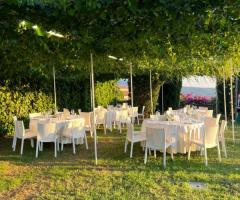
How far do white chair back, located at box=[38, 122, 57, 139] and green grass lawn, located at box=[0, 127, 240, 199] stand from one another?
0.50m

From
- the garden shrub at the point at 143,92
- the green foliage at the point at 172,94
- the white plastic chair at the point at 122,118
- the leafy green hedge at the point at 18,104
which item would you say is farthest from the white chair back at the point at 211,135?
the green foliage at the point at 172,94

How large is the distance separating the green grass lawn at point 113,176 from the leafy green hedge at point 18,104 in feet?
7.71

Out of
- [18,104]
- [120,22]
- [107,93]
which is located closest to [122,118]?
[18,104]

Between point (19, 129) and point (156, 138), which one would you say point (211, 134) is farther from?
point (19, 129)

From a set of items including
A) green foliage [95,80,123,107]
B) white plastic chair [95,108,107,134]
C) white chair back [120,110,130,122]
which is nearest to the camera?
white plastic chair [95,108,107,134]

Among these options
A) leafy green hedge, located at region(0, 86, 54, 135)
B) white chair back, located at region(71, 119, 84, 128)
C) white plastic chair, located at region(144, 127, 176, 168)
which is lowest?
white plastic chair, located at region(144, 127, 176, 168)

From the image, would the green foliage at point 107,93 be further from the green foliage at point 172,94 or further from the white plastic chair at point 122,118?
the white plastic chair at point 122,118

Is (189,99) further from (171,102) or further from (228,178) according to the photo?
(228,178)

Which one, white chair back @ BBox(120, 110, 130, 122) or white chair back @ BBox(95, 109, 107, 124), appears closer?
white chair back @ BBox(95, 109, 107, 124)

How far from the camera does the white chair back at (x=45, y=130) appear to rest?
821cm

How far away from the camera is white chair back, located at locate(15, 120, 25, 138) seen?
28.3 ft

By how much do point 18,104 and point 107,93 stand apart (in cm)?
761

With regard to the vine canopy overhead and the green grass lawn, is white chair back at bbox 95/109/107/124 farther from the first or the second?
the vine canopy overhead

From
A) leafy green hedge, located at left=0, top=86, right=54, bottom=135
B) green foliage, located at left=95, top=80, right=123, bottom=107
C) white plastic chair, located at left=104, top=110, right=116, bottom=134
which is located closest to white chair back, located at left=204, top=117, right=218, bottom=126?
white plastic chair, located at left=104, top=110, right=116, bottom=134
